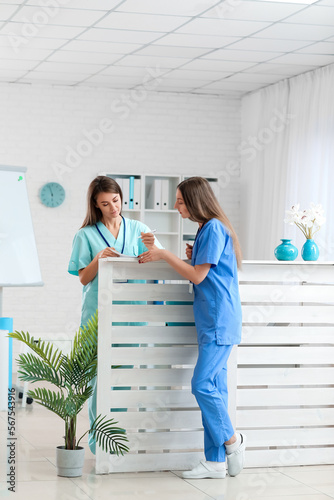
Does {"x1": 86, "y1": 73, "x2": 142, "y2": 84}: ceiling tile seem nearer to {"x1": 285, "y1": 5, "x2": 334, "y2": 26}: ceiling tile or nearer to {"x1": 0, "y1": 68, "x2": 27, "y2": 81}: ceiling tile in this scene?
{"x1": 0, "y1": 68, "x2": 27, "y2": 81}: ceiling tile

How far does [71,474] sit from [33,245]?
1523mm

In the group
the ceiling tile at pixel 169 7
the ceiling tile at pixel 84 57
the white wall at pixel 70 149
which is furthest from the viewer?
the white wall at pixel 70 149

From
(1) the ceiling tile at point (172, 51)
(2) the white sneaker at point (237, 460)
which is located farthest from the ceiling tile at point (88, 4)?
(2) the white sneaker at point (237, 460)

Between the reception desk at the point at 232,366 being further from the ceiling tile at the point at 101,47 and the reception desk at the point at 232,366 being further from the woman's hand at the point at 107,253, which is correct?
the ceiling tile at the point at 101,47

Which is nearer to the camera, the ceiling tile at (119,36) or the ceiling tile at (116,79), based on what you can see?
the ceiling tile at (119,36)

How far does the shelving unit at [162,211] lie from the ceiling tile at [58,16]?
7.69 ft

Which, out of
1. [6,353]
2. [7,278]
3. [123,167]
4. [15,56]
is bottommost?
[6,353]

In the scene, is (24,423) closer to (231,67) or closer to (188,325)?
(188,325)

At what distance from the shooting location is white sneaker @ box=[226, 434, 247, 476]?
12.5ft

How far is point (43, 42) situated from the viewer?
6176 millimetres

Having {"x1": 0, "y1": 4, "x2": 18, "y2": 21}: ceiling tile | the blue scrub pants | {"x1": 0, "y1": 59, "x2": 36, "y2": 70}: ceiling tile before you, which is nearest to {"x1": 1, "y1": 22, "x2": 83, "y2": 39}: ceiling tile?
{"x1": 0, "y1": 4, "x2": 18, "y2": 21}: ceiling tile

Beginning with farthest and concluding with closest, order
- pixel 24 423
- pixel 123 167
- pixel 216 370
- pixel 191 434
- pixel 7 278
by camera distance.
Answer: pixel 123 167
pixel 24 423
pixel 7 278
pixel 191 434
pixel 216 370

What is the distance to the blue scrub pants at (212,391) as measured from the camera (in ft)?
12.3

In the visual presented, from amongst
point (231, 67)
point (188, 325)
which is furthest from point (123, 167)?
point (188, 325)
